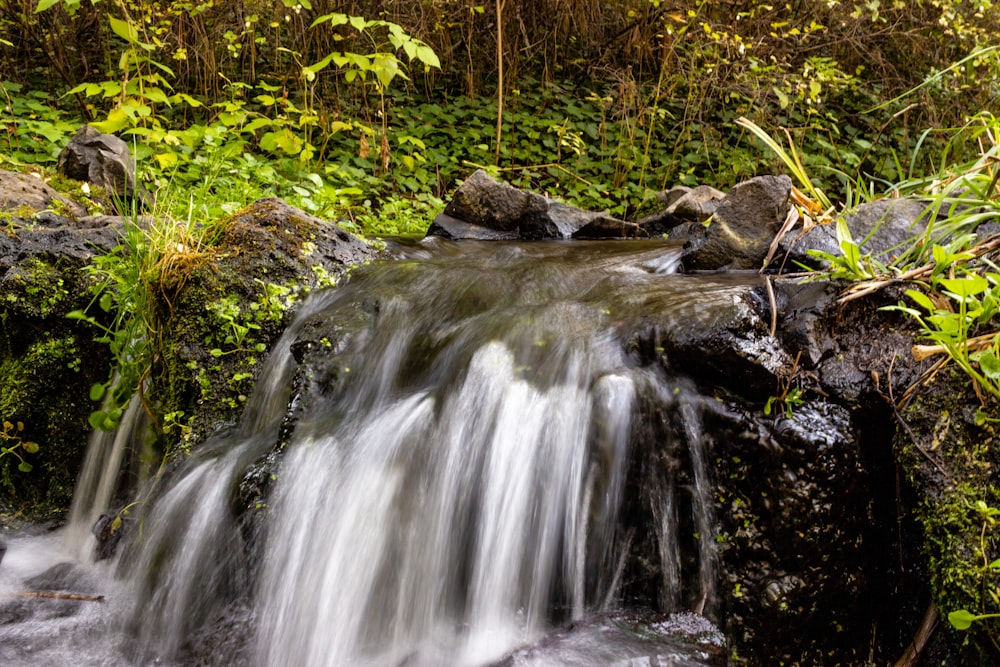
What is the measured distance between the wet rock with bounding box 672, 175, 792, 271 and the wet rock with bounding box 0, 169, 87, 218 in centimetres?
333

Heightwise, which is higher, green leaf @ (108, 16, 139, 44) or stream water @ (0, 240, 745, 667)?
green leaf @ (108, 16, 139, 44)

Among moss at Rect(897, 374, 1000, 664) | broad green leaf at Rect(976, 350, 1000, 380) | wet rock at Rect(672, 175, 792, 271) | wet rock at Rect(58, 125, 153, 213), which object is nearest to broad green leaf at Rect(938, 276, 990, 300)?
broad green leaf at Rect(976, 350, 1000, 380)

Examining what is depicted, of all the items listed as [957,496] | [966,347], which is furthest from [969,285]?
[957,496]

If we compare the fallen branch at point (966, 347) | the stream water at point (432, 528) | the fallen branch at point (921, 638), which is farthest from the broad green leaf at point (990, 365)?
the stream water at point (432, 528)

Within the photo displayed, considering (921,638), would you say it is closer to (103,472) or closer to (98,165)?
(103,472)

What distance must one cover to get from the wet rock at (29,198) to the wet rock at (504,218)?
2249 millimetres

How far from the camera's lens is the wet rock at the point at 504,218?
517 cm

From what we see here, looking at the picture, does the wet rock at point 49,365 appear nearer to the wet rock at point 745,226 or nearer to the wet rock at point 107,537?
the wet rock at point 107,537

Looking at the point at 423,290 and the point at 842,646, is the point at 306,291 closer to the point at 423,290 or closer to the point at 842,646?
the point at 423,290

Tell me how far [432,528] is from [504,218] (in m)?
3.17

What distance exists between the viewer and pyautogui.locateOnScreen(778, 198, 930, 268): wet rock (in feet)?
9.50

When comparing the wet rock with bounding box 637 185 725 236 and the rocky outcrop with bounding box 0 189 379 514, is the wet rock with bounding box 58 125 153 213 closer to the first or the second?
the rocky outcrop with bounding box 0 189 379 514

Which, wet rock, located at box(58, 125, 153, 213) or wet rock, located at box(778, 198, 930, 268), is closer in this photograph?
wet rock, located at box(778, 198, 930, 268)

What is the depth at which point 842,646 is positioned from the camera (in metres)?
2.14
